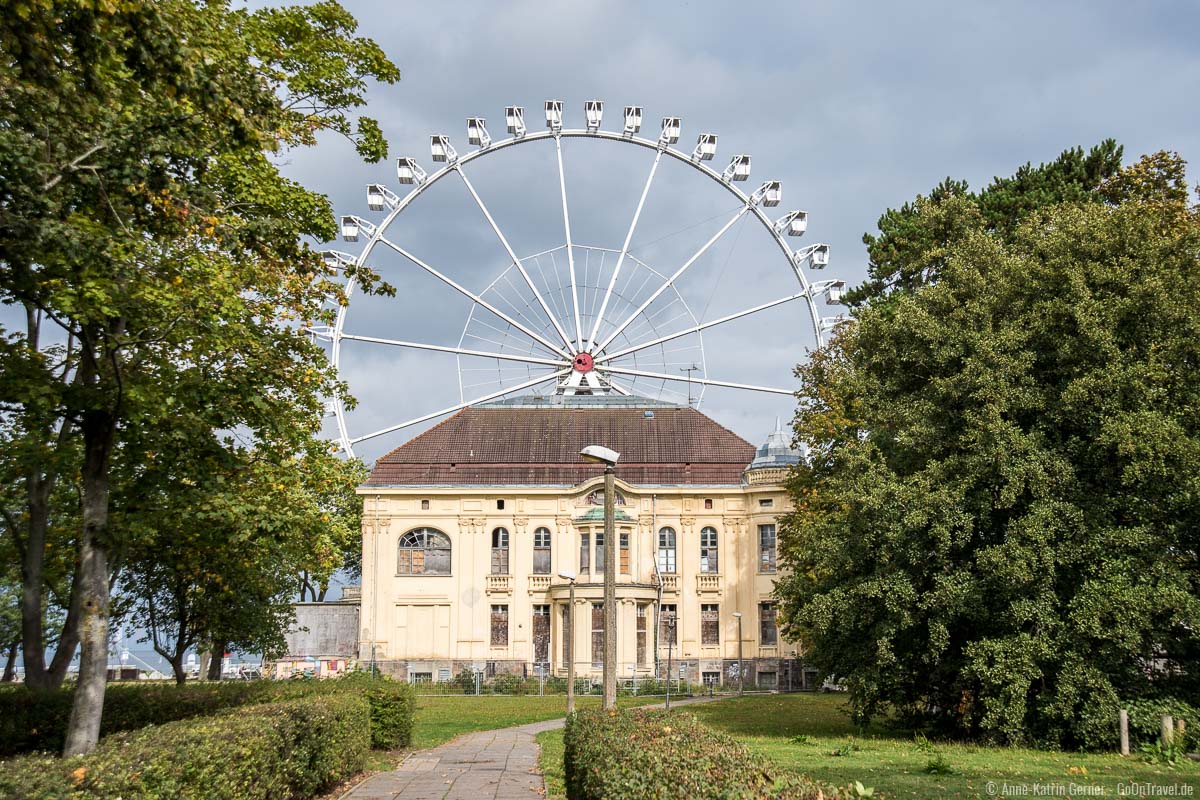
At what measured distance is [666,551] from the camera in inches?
2172

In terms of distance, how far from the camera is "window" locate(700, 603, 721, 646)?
5378cm

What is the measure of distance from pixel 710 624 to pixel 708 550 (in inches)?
144

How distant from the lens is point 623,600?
170 ft

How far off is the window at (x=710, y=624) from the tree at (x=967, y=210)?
24004 millimetres

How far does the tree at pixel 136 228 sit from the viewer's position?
970 centimetres

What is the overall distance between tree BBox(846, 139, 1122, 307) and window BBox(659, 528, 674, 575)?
77.4ft

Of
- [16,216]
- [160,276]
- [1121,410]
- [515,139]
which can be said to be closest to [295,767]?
[160,276]

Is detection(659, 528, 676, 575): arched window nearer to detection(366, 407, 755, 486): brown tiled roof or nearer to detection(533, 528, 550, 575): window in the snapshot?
detection(366, 407, 755, 486): brown tiled roof

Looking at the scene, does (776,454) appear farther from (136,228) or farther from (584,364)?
(136,228)

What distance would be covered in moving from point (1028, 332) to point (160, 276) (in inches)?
664

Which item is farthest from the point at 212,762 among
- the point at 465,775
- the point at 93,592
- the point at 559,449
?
the point at 559,449

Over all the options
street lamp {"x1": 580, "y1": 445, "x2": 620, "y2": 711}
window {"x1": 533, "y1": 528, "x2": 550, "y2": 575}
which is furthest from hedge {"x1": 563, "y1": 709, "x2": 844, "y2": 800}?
window {"x1": 533, "y1": 528, "x2": 550, "y2": 575}

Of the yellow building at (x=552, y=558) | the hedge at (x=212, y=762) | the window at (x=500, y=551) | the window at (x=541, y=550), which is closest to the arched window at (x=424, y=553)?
the yellow building at (x=552, y=558)

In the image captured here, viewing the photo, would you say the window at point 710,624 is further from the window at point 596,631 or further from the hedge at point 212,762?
the hedge at point 212,762
